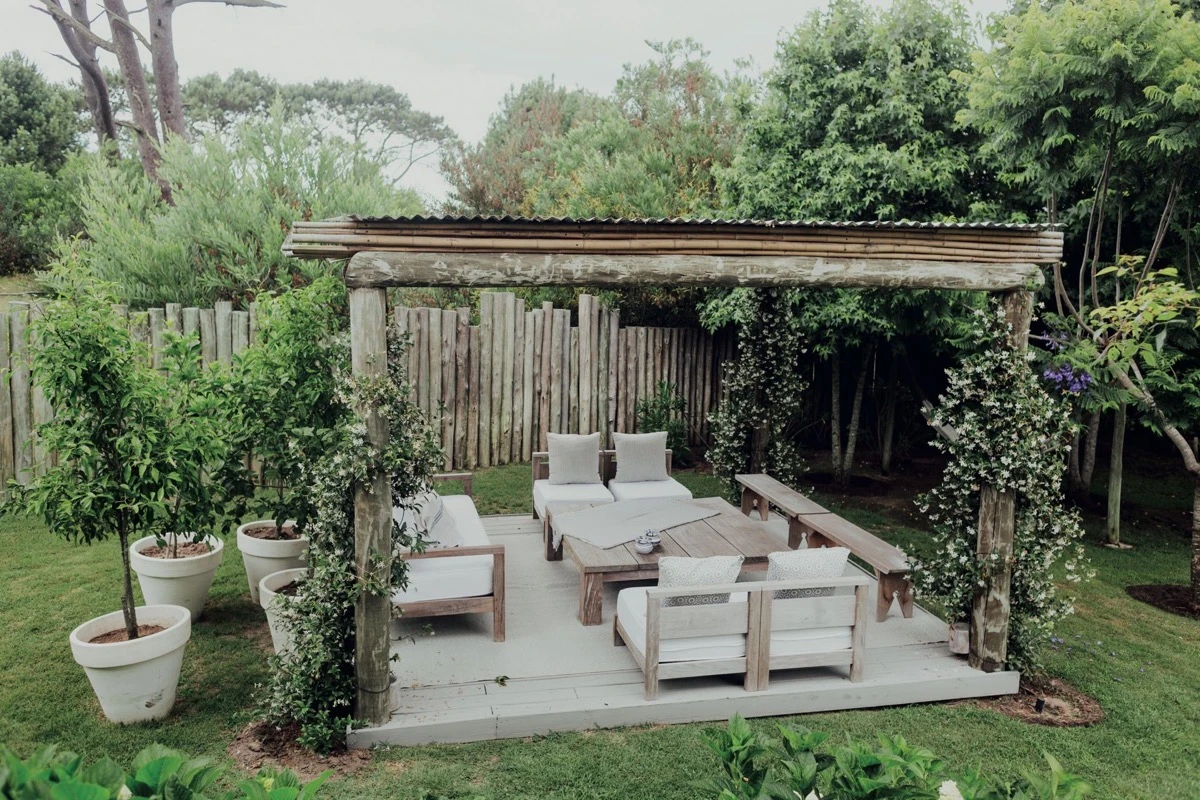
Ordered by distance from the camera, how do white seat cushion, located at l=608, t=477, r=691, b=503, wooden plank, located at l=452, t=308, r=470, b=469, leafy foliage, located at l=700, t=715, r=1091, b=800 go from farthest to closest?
wooden plank, located at l=452, t=308, r=470, b=469 < white seat cushion, located at l=608, t=477, r=691, b=503 < leafy foliage, located at l=700, t=715, r=1091, b=800

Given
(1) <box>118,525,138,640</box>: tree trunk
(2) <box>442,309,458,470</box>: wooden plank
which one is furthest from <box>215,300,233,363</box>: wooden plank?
(1) <box>118,525,138,640</box>: tree trunk

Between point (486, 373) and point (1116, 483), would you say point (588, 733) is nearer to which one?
point (486, 373)

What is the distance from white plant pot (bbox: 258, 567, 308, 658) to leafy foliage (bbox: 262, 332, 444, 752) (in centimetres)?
10

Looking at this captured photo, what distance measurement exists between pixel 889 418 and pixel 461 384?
5.53m

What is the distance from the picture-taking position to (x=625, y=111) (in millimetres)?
18047

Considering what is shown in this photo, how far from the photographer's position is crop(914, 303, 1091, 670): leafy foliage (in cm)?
500

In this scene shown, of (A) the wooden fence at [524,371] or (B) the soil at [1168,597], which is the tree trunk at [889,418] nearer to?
(A) the wooden fence at [524,371]

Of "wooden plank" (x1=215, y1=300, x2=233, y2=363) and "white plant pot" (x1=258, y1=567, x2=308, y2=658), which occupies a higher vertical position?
"wooden plank" (x1=215, y1=300, x2=233, y2=363)

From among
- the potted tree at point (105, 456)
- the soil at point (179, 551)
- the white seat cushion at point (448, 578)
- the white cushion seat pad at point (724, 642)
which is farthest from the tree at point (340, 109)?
the white cushion seat pad at point (724, 642)

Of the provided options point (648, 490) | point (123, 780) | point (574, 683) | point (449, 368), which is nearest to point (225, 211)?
point (449, 368)

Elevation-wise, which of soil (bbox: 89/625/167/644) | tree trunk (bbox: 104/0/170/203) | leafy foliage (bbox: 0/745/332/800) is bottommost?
soil (bbox: 89/625/167/644)

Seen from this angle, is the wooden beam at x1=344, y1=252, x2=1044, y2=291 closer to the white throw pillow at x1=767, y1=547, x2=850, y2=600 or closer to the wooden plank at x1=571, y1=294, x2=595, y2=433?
the white throw pillow at x1=767, y1=547, x2=850, y2=600

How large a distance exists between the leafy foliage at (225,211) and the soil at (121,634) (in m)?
5.31

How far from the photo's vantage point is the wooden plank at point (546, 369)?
10.5 metres
